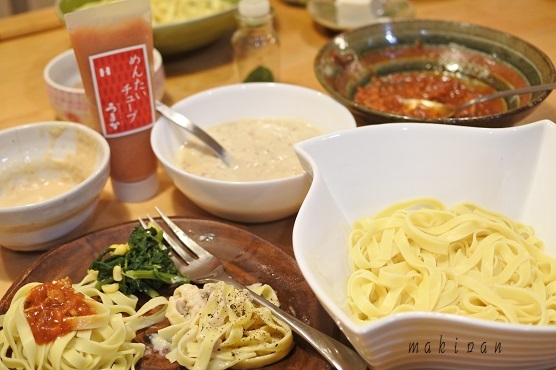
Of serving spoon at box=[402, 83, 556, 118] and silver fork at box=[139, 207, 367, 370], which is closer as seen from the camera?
silver fork at box=[139, 207, 367, 370]

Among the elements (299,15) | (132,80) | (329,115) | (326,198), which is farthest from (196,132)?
(299,15)

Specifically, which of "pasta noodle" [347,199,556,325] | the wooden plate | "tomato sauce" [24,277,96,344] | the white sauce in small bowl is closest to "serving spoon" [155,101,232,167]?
the white sauce in small bowl

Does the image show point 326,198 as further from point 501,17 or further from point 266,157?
point 501,17

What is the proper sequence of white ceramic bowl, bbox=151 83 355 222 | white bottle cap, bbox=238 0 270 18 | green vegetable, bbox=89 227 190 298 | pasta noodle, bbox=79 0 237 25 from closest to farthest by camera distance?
green vegetable, bbox=89 227 190 298 < white ceramic bowl, bbox=151 83 355 222 < white bottle cap, bbox=238 0 270 18 < pasta noodle, bbox=79 0 237 25

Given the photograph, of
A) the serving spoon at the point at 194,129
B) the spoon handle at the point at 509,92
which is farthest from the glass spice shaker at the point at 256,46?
the spoon handle at the point at 509,92

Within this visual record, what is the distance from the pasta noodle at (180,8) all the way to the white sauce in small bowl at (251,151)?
77 cm

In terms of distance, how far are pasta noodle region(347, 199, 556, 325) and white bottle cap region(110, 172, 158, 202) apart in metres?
0.66

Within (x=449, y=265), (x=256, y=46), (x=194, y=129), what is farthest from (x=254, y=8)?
(x=449, y=265)

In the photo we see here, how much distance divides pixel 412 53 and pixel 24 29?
1.77 metres

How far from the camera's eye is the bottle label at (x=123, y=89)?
1500mm

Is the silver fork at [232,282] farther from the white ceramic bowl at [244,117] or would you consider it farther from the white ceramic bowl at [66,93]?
the white ceramic bowl at [66,93]

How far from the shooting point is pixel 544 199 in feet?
4.31

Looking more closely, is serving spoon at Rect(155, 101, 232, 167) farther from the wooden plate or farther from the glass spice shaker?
the glass spice shaker

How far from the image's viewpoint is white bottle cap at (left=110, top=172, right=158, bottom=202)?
1671 mm
